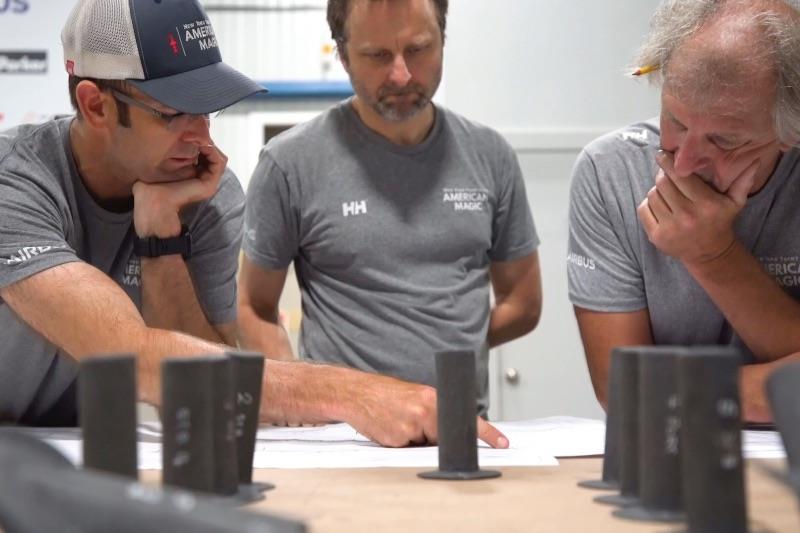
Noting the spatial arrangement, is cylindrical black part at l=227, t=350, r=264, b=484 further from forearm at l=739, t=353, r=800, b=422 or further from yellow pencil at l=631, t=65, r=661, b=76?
yellow pencil at l=631, t=65, r=661, b=76

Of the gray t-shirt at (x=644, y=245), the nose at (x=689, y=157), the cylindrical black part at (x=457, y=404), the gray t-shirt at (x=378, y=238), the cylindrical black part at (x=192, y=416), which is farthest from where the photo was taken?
the gray t-shirt at (x=378, y=238)

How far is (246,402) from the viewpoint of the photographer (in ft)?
3.57

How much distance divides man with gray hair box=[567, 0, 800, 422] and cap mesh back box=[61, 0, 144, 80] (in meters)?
0.86

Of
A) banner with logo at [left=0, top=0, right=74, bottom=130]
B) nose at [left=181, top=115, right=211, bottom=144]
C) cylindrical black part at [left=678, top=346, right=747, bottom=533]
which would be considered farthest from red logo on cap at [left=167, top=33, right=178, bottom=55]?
banner with logo at [left=0, top=0, right=74, bottom=130]

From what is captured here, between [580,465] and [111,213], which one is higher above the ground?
[111,213]

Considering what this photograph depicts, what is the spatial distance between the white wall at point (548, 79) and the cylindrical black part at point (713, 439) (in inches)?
131

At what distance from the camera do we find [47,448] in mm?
689

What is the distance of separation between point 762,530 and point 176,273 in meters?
1.43

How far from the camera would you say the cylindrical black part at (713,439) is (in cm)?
72

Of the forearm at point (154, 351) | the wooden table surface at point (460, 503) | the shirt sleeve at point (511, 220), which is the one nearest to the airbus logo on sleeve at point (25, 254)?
the forearm at point (154, 351)

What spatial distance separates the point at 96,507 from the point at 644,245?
1.47 m

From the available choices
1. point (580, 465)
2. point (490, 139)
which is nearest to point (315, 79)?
point (490, 139)

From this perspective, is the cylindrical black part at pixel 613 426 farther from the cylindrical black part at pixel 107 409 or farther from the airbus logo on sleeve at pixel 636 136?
the airbus logo on sleeve at pixel 636 136

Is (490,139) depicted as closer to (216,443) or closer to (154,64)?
(154,64)
